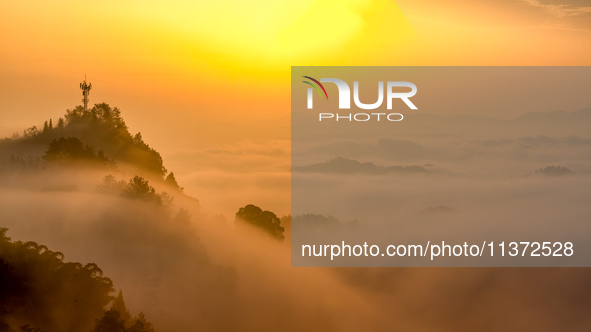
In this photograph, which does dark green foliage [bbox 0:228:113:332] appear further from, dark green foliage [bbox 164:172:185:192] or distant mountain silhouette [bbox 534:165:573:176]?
distant mountain silhouette [bbox 534:165:573:176]

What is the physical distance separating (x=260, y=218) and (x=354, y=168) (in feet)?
331

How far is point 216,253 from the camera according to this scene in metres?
65.3

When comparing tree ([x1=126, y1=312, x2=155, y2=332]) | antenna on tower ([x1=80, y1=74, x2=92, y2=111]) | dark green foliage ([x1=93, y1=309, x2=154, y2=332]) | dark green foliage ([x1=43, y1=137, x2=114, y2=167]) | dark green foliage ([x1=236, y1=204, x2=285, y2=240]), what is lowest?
tree ([x1=126, y1=312, x2=155, y2=332])

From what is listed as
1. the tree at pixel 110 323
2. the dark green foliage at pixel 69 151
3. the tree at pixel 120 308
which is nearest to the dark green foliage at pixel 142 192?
the dark green foliage at pixel 69 151

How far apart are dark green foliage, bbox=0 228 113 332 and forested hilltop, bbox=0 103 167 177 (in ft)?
63.9

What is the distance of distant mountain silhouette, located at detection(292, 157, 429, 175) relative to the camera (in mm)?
154625

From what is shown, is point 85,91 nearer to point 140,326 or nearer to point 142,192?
point 142,192

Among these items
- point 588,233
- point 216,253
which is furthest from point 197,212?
point 588,233

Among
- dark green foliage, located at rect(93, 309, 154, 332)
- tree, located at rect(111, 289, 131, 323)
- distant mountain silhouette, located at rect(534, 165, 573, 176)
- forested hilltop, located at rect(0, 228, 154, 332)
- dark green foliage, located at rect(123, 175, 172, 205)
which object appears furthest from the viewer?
distant mountain silhouette, located at rect(534, 165, 573, 176)

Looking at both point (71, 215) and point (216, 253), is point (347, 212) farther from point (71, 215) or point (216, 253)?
point (71, 215)

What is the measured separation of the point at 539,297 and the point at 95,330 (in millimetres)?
91924

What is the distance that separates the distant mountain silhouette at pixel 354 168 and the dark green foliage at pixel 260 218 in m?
88.9

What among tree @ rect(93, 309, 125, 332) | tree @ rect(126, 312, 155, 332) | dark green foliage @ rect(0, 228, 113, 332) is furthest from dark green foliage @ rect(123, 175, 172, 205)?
tree @ rect(93, 309, 125, 332)

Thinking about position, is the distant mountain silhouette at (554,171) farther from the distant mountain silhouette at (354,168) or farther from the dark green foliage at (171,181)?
the dark green foliage at (171,181)
